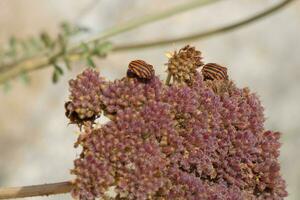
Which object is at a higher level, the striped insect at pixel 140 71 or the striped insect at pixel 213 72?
the striped insect at pixel 213 72

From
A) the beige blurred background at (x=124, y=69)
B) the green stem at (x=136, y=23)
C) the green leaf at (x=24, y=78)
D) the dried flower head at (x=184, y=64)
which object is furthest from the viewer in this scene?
the beige blurred background at (x=124, y=69)

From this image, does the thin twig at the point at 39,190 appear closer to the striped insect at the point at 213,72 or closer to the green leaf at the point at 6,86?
the striped insect at the point at 213,72

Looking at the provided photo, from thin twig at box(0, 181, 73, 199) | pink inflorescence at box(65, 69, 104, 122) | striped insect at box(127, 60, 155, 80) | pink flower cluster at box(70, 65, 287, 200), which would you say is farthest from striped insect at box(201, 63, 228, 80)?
thin twig at box(0, 181, 73, 199)

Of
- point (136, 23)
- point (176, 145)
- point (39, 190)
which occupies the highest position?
point (136, 23)

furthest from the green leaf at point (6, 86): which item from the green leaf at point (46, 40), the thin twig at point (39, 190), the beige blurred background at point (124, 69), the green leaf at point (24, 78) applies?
the beige blurred background at point (124, 69)

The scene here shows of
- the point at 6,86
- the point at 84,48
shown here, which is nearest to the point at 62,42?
the point at 84,48

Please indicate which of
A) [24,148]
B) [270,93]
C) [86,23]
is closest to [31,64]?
[86,23]

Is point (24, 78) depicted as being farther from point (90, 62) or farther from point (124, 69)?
point (124, 69)
